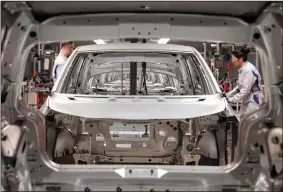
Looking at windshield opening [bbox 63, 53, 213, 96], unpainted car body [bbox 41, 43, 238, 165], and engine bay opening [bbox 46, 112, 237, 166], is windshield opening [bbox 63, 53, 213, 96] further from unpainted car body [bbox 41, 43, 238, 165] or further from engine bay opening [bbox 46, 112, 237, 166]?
engine bay opening [bbox 46, 112, 237, 166]

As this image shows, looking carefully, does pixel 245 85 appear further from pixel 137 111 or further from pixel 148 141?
pixel 137 111

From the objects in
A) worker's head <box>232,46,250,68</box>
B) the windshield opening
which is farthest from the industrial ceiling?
worker's head <box>232,46,250,68</box>

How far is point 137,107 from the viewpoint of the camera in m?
3.22

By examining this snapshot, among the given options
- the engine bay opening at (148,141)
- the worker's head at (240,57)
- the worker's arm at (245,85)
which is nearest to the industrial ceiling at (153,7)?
the engine bay opening at (148,141)

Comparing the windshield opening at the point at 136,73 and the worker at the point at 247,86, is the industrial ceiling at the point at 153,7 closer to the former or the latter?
the windshield opening at the point at 136,73

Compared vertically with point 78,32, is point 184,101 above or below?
below

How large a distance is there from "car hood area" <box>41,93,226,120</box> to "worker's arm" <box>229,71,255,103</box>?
3.01 m

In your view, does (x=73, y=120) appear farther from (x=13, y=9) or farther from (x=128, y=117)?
(x=13, y=9)

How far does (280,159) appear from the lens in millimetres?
2467

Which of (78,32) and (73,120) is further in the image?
(73,120)

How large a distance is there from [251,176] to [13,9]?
162cm

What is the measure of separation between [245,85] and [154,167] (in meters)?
4.24

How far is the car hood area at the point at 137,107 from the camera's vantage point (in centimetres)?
314

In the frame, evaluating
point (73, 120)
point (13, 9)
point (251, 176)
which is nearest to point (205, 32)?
point (251, 176)
